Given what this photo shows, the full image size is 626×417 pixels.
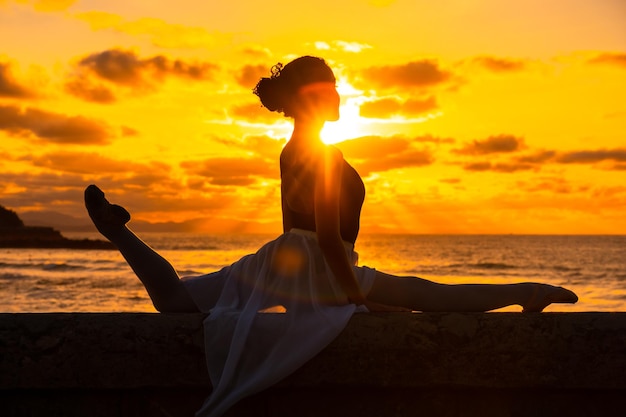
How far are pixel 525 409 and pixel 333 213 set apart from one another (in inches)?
43.7

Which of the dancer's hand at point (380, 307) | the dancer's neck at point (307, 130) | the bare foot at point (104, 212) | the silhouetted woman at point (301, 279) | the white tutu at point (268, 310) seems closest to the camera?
the white tutu at point (268, 310)

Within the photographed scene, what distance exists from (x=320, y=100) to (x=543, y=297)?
1376mm

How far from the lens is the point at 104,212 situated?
9.77 ft

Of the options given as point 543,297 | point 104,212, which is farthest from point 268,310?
point 543,297

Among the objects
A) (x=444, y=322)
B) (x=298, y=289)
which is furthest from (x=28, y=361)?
(x=444, y=322)

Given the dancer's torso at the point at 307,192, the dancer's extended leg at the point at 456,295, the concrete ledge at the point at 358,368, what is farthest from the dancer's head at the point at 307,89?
the concrete ledge at the point at 358,368

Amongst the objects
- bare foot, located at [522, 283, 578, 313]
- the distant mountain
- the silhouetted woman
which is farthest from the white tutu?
the distant mountain

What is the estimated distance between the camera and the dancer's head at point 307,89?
3320mm

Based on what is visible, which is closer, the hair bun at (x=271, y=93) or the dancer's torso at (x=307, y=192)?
the dancer's torso at (x=307, y=192)

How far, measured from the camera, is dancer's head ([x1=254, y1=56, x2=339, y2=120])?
10.9 ft

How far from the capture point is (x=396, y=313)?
280cm

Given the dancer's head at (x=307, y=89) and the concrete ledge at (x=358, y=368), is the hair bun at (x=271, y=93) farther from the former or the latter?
the concrete ledge at (x=358, y=368)

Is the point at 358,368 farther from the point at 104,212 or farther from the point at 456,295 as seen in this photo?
the point at 104,212

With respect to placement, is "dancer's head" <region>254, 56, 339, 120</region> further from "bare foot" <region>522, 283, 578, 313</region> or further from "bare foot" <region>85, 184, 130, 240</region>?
"bare foot" <region>522, 283, 578, 313</region>
